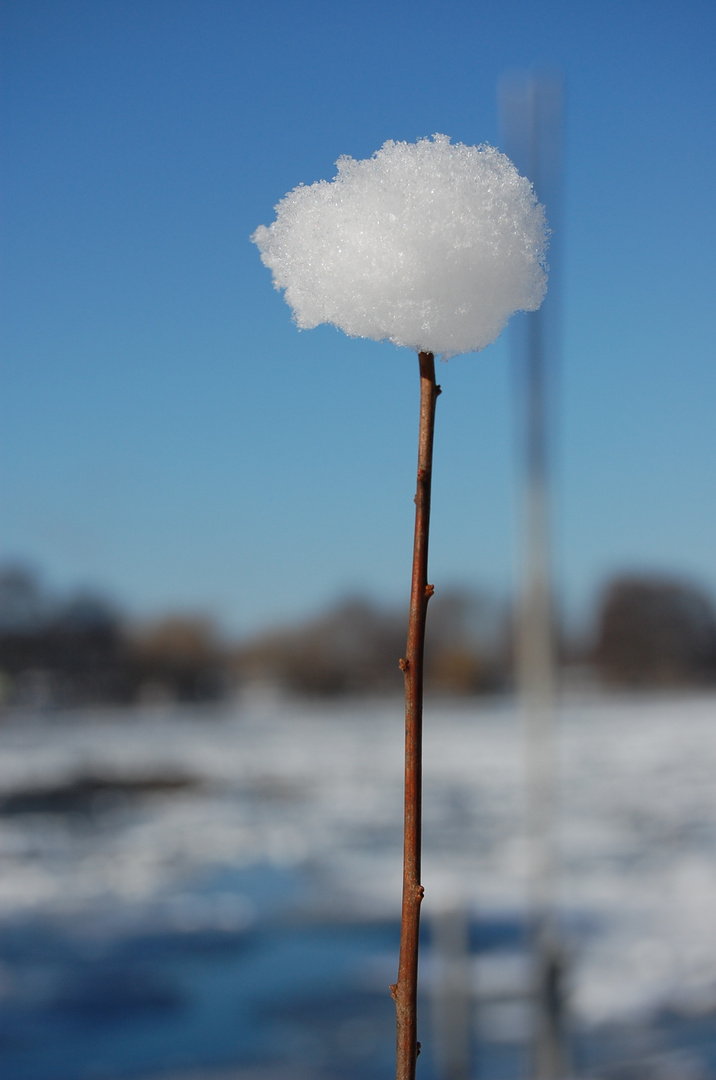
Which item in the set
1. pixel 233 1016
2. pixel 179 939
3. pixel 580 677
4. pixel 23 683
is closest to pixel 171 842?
pixel 179 939

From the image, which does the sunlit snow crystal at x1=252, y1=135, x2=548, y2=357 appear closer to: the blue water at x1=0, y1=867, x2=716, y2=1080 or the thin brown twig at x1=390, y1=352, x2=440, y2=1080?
the thin brown twig at x1=390, y1=352, x2=440, y2=1080

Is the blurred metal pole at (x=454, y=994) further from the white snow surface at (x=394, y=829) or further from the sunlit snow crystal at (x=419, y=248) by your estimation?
the sunlit snow crystal at (x=419, y=248)

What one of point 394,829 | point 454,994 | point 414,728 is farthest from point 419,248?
point 394,829

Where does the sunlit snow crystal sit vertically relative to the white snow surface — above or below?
above

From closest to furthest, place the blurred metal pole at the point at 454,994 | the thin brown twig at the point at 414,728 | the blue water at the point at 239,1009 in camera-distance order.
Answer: the thin brown twig at the point at 414,728
the blurred metal pole at the point at 454,994
the blue water at the point at 239,1009

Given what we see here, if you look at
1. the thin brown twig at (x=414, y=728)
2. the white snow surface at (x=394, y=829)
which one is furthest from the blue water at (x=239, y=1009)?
the thin brown twig at (x=414, y=728)

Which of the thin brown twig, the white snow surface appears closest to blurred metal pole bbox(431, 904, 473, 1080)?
the white snow surface

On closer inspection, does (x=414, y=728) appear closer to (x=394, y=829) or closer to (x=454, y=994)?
(x=454, y=994)
